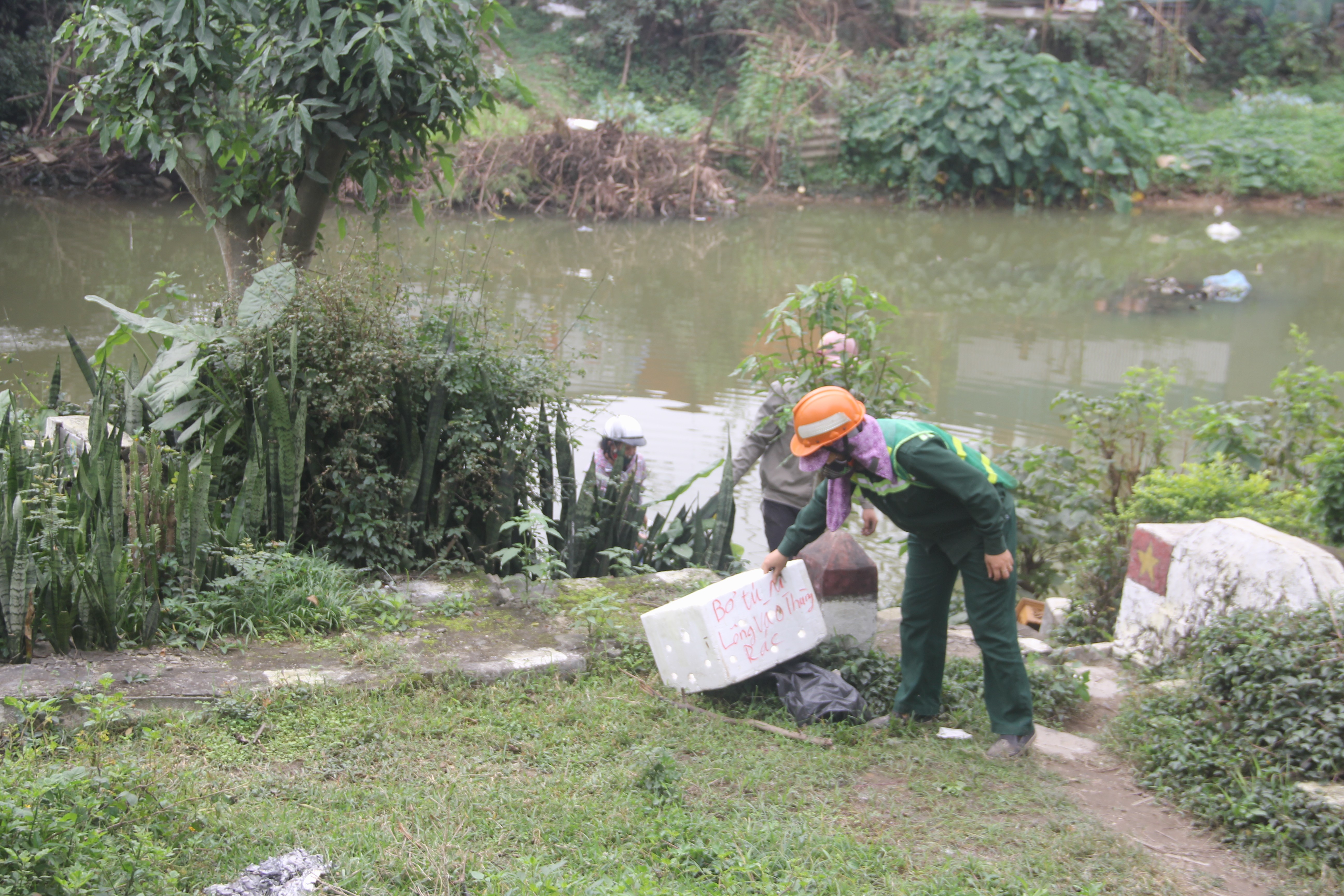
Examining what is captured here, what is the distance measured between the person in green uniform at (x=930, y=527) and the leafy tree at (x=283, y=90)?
2730mm

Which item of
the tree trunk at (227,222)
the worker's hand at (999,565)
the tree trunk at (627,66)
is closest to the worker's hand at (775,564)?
the worker's hand at (999,565)

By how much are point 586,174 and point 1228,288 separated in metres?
10.1

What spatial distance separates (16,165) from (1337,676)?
61.6 ft

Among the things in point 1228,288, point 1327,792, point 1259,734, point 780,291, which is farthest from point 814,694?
point 1228,288

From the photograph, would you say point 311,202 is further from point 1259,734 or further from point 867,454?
point 1259,734

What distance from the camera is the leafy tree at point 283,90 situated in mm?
5172

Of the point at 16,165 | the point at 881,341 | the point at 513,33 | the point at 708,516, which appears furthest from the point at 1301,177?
the point at 16,165

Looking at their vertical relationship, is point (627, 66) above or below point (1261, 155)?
above

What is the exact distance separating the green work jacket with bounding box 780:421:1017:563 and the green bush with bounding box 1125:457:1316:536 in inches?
79.7

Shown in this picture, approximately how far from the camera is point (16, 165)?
1677 centimetres

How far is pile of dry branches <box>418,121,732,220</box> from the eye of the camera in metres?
17.8

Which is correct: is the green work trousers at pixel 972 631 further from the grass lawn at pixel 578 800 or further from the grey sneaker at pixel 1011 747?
the grass lawn at pixel 578 800

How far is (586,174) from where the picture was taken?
18.4m

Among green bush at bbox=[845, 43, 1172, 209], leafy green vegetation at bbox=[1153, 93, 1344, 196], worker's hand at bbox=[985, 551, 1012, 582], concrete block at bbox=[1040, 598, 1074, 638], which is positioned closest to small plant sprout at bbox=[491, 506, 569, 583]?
worker's hand at bbox=[985, 551, 1012, 582]
